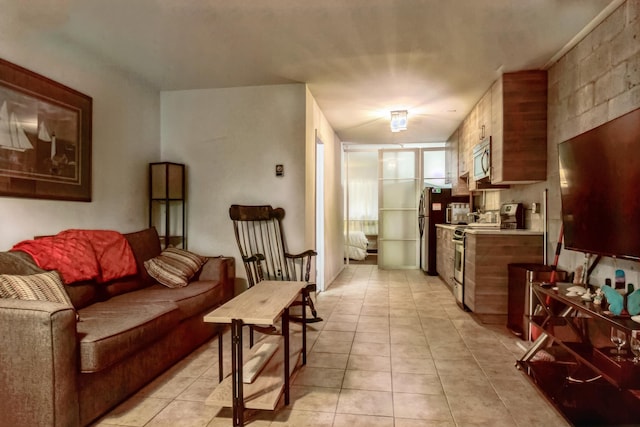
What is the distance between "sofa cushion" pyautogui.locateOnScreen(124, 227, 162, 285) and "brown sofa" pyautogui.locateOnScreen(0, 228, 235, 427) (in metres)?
0.27

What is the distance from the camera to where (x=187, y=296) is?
272 centimetres

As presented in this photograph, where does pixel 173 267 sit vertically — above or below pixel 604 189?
below

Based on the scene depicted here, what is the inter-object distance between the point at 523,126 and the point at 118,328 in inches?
147

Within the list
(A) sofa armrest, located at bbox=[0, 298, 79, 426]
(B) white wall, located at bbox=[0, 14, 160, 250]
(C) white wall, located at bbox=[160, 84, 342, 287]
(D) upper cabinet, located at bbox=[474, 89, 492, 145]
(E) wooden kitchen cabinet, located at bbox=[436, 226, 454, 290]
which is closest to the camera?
(A) sofa armrest, located at bbox=[0, 298, 79, 426]

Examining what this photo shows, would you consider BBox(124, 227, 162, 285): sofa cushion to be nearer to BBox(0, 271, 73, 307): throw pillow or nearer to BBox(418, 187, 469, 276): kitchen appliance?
BBox(0, 271, 73, 307): throw pillow

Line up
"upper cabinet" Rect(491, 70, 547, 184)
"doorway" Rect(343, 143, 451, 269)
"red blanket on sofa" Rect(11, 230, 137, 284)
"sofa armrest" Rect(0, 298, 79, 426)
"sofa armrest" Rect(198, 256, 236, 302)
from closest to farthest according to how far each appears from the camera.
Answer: "sofa armrest" Rect(0, 298, 79, 426), "red blanket on sofa" Rect(11, 230, 137, 284), "sofa armrest" Rect(198, 256, 236, 302), "upper cabinet" Rect(491, 70, 547, 184), "doorway" Rect(343, 143, 451, 269)

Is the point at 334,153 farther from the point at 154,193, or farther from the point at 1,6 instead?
the point at 1,6

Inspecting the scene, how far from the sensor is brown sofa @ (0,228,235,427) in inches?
61.9

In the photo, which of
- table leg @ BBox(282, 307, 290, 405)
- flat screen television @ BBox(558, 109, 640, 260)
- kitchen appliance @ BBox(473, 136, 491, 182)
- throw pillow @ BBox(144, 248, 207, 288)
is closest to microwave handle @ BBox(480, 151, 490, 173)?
kitchen appliance @ BBox(473, 136, 491, 182)

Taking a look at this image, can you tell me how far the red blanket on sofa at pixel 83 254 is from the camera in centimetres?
231

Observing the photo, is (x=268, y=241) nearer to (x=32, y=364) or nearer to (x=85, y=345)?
(x=85, y=345)

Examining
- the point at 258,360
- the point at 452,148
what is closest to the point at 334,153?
the point at 452,148

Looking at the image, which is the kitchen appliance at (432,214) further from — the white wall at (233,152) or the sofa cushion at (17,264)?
the sofa cushion at (17,264)

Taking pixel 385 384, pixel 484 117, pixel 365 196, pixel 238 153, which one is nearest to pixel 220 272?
pixel 238 153
